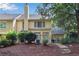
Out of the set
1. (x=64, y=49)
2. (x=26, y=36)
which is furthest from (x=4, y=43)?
(x=64, y=49)

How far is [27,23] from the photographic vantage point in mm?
3781

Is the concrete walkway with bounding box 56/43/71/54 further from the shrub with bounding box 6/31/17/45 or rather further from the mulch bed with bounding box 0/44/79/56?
the shrub with bounding box 6/31/17/45

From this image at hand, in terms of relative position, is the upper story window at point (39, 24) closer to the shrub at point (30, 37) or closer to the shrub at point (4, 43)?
the shrub at point (30, 37)

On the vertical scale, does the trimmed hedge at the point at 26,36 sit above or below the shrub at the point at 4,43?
above

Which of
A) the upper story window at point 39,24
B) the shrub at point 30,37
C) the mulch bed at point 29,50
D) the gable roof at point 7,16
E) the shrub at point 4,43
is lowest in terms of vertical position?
the mulch bed at point 29,50

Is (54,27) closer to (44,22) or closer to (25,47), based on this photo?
(44,22)

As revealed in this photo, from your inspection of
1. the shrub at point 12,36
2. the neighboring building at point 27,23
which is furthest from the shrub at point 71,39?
the shrub at point 12,36

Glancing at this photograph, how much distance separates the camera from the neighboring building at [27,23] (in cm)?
374

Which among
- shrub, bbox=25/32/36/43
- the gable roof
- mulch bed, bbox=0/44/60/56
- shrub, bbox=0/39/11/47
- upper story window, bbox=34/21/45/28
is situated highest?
Answer: the gable roof

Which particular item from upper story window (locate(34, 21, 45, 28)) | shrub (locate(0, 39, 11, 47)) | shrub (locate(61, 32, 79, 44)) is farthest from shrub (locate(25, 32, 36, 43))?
shrub (locate(61, 32, 79, 44))

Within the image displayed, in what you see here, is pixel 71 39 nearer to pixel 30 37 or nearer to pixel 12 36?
pixel 30 37

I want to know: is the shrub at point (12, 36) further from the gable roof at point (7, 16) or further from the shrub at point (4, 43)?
the gable roof at point (7, 16)

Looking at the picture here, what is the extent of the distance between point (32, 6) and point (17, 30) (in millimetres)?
355

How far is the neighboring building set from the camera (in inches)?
147
